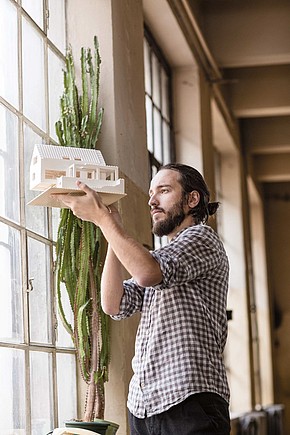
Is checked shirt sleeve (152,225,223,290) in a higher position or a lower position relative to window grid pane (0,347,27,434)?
higher

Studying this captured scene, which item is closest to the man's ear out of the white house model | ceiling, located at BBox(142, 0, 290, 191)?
the white house model

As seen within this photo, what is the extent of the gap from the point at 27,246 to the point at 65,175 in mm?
624

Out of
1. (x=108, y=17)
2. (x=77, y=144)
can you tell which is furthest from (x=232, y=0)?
(x=77, y=144)

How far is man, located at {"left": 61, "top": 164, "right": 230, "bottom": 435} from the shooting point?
252 cm

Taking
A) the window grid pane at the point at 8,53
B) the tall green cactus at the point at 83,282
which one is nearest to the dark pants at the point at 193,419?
the tall green cactus at the point at 83,282

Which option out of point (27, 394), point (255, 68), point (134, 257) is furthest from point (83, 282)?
point (255, 68)

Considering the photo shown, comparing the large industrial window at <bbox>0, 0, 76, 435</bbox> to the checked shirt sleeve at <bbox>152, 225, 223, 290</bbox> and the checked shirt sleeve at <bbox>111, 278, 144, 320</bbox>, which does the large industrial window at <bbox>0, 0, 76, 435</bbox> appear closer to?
the checked shirt sleeve at <bbox>111, 278, 144, 320</bbox>

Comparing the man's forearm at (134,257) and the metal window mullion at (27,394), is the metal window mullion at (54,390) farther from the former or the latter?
the man's forearm at (134,257)

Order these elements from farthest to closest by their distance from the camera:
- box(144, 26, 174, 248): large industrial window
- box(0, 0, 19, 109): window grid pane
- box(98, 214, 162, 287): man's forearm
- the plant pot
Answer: box(144, 26, 174, 248): large industrial window, box(0, 0, 19, 109): window grid pane, the plant pot, box(98, 214, 162, 287): man's forearm

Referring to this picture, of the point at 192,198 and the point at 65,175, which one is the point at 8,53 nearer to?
the point at 65,175

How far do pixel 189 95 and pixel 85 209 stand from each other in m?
4.31

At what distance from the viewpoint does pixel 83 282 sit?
128 inches

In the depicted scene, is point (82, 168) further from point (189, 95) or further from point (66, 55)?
point (189, 95)

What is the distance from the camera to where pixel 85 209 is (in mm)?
2527
